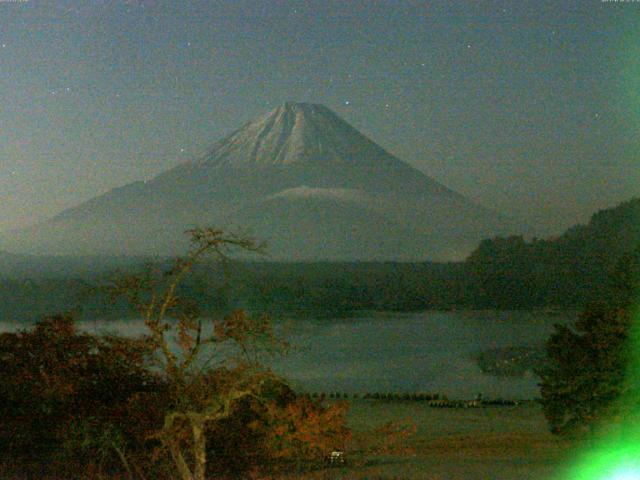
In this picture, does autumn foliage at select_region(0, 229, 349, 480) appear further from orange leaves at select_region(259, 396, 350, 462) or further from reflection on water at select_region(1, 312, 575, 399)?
reflection on water at select_region(1, 312, 575, 399)

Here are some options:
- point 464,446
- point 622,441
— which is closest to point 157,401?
point 464,446

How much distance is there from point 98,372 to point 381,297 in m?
71.6

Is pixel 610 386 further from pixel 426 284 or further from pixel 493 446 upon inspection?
pixel 426 284

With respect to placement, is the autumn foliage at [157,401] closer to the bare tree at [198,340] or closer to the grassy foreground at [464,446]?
the bare tree at [198,340]

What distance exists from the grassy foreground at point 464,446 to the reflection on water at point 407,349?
8.38ft

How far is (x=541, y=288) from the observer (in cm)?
7694

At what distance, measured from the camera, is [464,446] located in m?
15.5

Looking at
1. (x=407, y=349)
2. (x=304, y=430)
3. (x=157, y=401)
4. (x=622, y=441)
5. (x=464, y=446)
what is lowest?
Answer: (x=407, y=349)

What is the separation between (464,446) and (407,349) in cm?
3314

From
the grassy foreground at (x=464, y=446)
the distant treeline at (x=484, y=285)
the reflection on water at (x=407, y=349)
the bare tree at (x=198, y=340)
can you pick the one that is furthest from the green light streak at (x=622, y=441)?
the distant treeline at (x=484, y=285)

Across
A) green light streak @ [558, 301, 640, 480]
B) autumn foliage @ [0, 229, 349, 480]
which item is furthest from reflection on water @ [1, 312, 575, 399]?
green light streak @ [558, 301, 640, 480]

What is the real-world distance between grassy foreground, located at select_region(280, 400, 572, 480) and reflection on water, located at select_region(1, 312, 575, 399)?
255cm

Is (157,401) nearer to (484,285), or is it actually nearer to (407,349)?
(407,349)

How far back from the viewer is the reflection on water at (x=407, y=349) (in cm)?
3225
